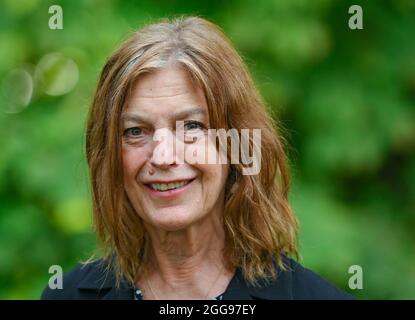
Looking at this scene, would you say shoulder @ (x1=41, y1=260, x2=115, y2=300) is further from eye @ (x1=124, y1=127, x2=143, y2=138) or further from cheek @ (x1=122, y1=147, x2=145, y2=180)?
eye @ (x1=124, y1=127, x2=143, y2=138)

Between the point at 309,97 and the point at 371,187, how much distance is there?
24.6 inches

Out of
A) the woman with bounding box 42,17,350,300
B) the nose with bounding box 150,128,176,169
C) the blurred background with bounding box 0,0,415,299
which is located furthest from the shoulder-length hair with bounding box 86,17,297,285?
the blurred background with bounding box 0,0,415,299

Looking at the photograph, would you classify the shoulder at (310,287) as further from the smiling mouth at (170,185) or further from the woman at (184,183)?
the smiling mouth at (170,185)

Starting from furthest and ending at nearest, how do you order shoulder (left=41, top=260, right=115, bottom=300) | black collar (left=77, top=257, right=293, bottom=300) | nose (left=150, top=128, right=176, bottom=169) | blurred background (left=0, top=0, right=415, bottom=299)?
blurred background (left=0, top=0, right=415, bottom=299) < shoulder (left=41, top=260, right=115, bottom=300) < black collar (left=77, top=257, right=293, bottom=300) < nose (left=150, top=128, right=176, bottom=169)

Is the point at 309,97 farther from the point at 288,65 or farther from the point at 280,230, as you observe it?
the point at 280,230

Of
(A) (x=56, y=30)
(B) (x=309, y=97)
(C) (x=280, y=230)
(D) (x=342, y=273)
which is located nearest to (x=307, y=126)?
(B) (x=309, y=97)

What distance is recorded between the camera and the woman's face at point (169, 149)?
237cm

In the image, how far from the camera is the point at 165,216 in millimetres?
2416

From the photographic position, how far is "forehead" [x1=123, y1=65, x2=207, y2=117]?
2.37 metres

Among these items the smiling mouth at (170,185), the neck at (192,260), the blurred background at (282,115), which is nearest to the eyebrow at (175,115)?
the smiling mouth at (170,185)

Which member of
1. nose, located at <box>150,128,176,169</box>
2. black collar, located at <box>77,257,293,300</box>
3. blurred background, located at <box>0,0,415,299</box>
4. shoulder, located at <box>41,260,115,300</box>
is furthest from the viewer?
blurred background, located at <box>0,0,415,299</box>

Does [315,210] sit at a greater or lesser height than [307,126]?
lesser

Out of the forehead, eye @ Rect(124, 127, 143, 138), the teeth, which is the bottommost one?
the teeth

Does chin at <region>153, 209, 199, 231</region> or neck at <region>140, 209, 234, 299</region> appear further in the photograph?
neck at <region>140, 209, 234, 299</region>
